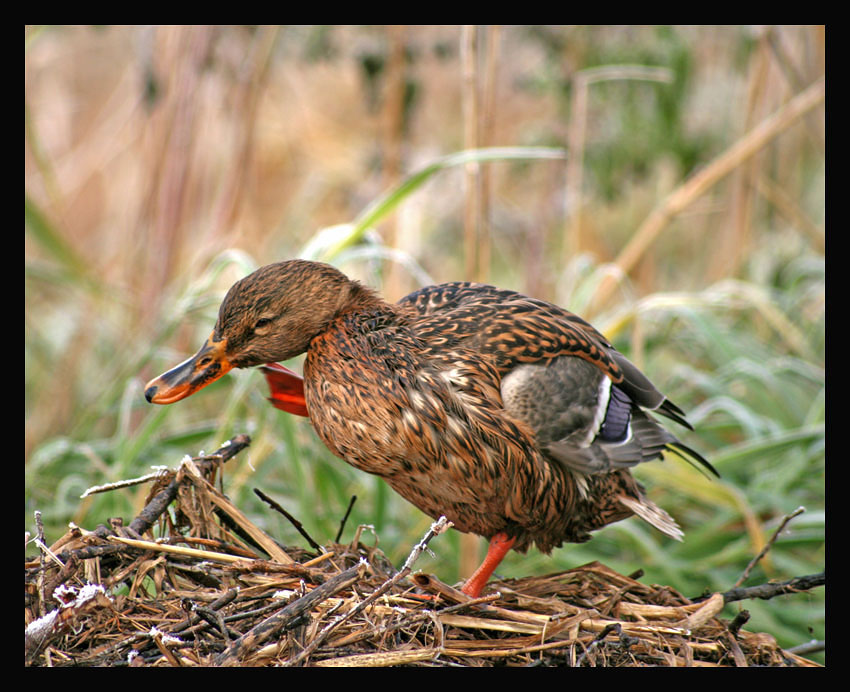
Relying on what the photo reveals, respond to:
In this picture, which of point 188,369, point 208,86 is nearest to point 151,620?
point 188,369

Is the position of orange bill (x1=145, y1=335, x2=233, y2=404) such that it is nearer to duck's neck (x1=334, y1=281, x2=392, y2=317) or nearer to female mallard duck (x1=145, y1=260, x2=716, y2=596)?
female mallard duck (x1=145, y1=260, x2=716, y2=596)

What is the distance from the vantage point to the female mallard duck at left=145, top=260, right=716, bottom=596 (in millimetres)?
1981

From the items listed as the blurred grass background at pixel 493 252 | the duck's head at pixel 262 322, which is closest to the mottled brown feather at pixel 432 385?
the duck's head at pixel 262 322

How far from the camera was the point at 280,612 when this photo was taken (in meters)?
1.69

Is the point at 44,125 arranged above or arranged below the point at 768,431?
above

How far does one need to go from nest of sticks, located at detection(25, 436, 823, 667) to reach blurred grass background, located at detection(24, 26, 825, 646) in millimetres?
324

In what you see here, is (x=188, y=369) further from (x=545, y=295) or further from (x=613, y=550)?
(x=545, y=295)

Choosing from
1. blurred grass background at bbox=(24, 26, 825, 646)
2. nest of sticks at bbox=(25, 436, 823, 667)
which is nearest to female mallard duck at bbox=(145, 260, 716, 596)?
nest of sticks at bbox=(25, 436, 823, 667)

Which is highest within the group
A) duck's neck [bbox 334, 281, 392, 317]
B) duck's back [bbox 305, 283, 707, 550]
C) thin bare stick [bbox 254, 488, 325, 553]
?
duck's neck [bbox 334, 281, 392, 317]

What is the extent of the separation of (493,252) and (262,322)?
4.50 meters

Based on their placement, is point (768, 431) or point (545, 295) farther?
point (545, 295)

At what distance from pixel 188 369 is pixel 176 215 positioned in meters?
2.00
